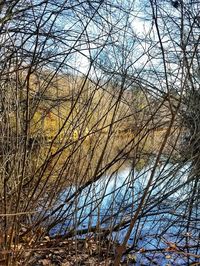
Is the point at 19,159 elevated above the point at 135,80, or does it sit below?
below

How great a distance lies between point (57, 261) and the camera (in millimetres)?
3264

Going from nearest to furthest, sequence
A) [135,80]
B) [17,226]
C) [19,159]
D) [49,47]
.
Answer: [17,226] → [19,159] → [135,80] → [49,47]

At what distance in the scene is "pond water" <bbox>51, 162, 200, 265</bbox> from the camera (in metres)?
2.40

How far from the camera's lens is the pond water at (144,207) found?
2.40m

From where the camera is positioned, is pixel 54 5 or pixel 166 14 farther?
pixel 166 14

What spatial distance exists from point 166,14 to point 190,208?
2531 mm

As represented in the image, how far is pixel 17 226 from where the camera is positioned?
193 cm

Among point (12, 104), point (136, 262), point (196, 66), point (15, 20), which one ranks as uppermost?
point (15, 20)

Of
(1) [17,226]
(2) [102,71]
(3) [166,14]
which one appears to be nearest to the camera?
(1) [17,226]

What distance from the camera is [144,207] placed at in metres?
2.51

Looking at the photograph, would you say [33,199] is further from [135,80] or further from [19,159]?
[135,80]

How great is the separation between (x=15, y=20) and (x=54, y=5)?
2.20 ft

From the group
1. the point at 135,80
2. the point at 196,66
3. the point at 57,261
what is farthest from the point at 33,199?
→ the point at 196,66

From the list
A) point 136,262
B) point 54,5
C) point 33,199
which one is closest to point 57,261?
point 136,262
